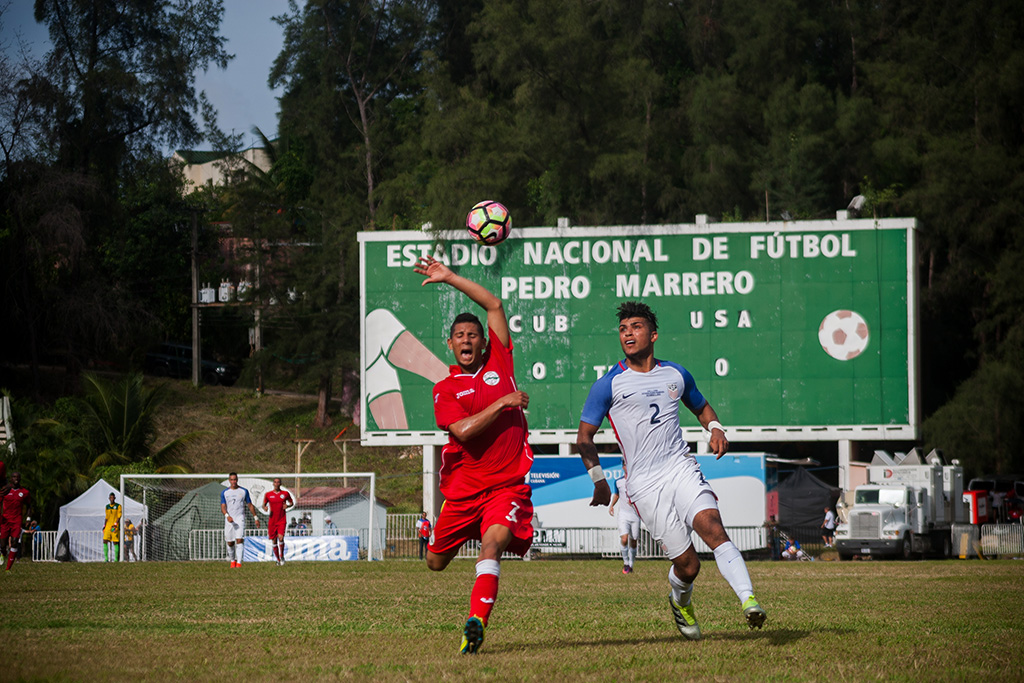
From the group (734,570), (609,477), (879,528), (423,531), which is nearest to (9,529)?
(423,531)

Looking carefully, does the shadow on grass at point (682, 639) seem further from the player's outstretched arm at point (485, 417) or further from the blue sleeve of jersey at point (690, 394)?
the blue sleeve of jersey at point (690, 394)

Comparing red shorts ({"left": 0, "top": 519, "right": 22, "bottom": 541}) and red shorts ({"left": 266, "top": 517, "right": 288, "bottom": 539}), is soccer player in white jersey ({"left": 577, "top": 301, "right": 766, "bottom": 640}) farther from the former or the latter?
red shorts ({"left": 266, "top": 517, "right": 288, "bottom": 539})

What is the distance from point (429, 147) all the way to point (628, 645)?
42.5 meters

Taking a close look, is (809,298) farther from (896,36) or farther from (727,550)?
(727,550)

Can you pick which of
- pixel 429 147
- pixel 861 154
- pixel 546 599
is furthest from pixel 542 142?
pixel 546 599

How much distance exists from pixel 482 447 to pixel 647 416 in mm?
1337

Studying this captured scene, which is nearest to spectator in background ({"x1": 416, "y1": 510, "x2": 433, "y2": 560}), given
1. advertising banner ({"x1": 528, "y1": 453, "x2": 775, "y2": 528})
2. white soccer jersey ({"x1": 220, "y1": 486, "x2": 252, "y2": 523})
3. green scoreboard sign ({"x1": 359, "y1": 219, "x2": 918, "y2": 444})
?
advertising banner ({"x1": 528, "y1": 453, "x2": 775, "y2": 528})

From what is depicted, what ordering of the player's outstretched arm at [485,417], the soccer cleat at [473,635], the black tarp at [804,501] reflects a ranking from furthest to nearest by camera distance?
1. the black tarp at [804,501]
2. the player's outstretched arm at [485,417]
3. the soccer cleat at [473,635]

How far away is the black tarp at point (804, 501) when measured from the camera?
38.3 metres

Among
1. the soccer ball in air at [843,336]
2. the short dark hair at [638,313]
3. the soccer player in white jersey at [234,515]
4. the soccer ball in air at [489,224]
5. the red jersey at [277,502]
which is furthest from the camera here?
the soccer ball in air at [843,336]

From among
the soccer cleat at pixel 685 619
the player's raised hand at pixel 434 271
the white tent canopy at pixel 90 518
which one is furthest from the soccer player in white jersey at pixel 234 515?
the soccer cleat at pixel 685 619

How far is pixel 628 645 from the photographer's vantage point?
319 inches

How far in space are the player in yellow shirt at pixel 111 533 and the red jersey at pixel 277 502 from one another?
20.6 feet

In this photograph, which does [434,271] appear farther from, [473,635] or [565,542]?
[565,542]
